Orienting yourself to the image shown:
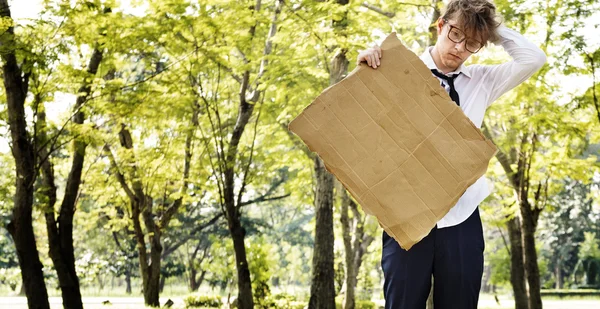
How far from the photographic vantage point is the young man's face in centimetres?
237

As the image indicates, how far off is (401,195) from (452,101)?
0.34 meters

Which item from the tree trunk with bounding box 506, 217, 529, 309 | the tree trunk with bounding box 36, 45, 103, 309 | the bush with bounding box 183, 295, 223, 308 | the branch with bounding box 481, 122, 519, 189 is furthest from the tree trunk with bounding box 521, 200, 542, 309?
the bush with bounding box 183, 295, 223, 308

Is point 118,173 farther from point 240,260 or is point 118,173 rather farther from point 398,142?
point 398,142

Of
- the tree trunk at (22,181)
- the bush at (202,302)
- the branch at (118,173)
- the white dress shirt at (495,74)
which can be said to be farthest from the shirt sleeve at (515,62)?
the bush at (202,302)

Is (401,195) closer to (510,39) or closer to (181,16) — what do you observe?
(510,39)

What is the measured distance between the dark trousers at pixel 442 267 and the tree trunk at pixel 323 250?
891 centimetres

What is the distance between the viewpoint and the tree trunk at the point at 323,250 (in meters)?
11.4

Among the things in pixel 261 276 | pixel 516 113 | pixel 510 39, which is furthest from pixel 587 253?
pixel 510 39

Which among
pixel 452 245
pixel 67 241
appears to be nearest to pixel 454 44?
pixel 452 245


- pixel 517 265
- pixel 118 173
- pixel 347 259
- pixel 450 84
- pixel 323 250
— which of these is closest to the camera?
pixel 450 84

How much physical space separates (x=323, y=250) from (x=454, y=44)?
9.24 m

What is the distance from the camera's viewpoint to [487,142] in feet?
7.41

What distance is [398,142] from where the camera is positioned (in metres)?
2.28

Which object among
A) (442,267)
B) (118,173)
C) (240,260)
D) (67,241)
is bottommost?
(442,267)
